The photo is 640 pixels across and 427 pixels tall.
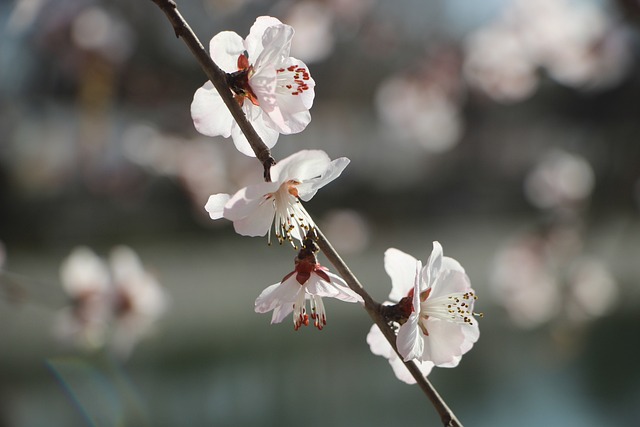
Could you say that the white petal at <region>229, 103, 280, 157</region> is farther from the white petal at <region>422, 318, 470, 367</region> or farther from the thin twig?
the white petal at <region>422, 318, 470, 367</region>

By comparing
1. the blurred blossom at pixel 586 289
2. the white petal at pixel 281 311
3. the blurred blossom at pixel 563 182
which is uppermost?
the blurred blossom at pixel 563 182

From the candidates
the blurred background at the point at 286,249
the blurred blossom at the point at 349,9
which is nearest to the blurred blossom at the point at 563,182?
the blurred background at the point at 286,249

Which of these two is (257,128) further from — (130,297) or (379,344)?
(130,297)

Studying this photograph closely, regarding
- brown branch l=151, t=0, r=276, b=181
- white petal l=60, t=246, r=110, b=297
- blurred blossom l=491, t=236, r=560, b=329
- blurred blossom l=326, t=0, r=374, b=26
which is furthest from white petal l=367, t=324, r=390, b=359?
blurred blossom l=491, t=236, r=560, b=329

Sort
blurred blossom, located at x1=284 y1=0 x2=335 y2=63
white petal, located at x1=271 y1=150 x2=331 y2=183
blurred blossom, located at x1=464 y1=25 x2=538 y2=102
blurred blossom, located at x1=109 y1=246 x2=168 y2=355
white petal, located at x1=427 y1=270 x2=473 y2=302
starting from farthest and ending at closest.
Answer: blurred blossom, located at x1=464 y1=25 x2=538 y2=102 < blurred blossom, located at x1=284 y1=0 x2=335 y2=63 < blurred blossom, located at x1=109 y1=246 x2=168 y2=355 < white petal, located at x1=427 y1=270 x2=473 y2=302 < white petal, located at x1=271 y1=150 x2=331 y2=183

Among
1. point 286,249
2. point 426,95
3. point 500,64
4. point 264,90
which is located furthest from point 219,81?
point 286,249

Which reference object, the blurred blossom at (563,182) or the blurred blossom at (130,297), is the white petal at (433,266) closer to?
the blurred blossom at (130,297)

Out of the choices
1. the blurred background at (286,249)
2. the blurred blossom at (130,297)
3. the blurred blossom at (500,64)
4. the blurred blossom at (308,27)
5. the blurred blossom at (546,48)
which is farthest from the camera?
the blurred blossom at (500,64)
